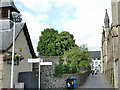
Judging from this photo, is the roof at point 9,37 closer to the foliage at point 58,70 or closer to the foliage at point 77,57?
the foliage at point 58,70

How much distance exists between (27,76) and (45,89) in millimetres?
3742

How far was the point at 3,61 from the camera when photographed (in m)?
11.4

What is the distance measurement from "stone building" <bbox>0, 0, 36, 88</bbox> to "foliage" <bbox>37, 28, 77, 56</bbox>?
25684mm

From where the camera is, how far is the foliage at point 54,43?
4238cm

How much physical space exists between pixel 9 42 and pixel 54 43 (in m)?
30.7

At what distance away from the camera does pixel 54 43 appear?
43219mm

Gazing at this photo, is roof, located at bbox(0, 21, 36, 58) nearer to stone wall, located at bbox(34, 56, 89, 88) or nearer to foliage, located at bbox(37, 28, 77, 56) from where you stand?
stone wall, located at bbox(34, 56, 89, 88)

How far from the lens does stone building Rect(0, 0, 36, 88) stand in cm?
1170

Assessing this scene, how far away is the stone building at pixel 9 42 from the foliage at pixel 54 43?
84.3 ft

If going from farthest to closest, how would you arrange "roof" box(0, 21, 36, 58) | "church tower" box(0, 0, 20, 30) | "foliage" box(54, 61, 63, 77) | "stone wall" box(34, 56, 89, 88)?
"stone wall" box(34, 56, 89, 88) < "foliage" box(54, 61, 63, 77) < "church tower" box(0, 0, 20, 30) < "roof" box(0, 21, 36, 58)

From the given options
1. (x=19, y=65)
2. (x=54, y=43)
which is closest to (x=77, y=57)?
(x=54, y=43)

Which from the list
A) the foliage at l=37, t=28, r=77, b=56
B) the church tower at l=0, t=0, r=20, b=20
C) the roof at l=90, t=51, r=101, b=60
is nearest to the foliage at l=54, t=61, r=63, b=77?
the church tower at l=0, t=0, r=20, b=20

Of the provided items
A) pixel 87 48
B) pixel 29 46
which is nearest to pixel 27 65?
pixel 29 46

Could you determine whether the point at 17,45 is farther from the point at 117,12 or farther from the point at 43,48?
the point at 43,48
